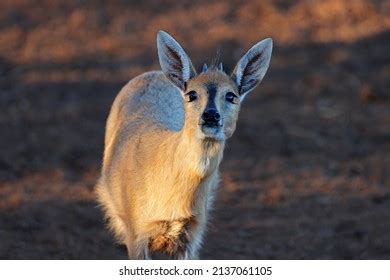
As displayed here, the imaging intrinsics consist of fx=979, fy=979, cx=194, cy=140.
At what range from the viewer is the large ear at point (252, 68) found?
7477mm

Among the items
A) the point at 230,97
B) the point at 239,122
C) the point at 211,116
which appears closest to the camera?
the point at 211,116

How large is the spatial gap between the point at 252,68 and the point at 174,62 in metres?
0.61

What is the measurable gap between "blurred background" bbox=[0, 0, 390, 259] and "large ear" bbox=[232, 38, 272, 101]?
2.28 metres

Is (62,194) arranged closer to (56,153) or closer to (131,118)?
(56,153)

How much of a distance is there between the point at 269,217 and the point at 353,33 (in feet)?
19.2

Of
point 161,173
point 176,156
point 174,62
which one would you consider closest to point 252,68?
point 174,62

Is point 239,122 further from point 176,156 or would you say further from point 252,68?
point 176,156

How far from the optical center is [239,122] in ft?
41.8

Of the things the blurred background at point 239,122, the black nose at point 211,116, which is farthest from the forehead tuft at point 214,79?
the blurred background at point 239,122

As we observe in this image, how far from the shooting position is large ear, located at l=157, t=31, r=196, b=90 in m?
7.45

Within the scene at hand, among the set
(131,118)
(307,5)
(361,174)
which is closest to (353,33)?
(307,5)

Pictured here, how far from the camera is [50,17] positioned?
52.0 ft

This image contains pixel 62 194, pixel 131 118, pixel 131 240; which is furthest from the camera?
pixel 62 194

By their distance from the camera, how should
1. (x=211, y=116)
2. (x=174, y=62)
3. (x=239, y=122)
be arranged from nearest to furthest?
(x=211, y=116) → (x=174, y=62) → (x=239, y=122)
